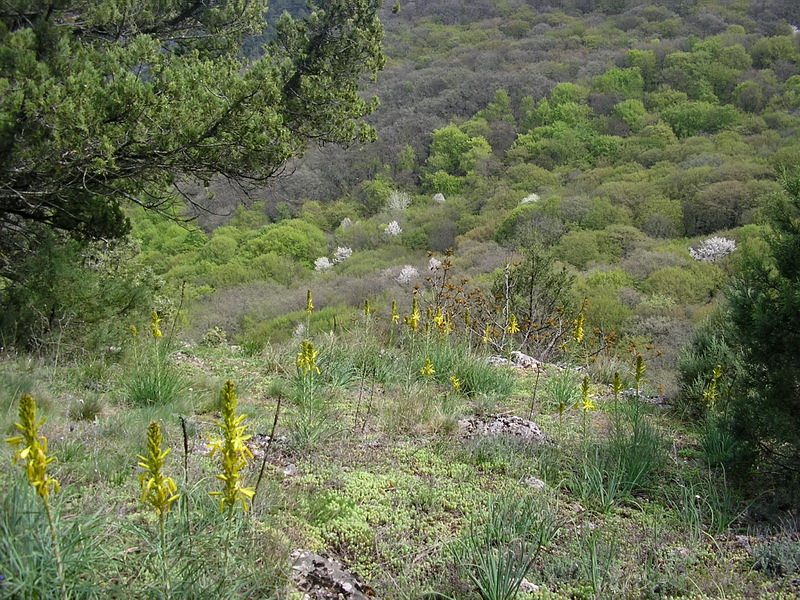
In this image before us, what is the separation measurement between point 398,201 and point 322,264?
9582mm

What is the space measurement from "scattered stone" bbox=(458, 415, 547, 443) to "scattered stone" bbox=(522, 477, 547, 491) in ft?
1.88

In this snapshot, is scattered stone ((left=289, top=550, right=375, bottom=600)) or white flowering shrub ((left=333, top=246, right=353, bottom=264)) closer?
scattered stone ((left=289, top=550, right=375, bottom=600))

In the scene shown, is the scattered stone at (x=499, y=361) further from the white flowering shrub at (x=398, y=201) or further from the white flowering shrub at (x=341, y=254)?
the white flowering shrub at (x=398, y=201)

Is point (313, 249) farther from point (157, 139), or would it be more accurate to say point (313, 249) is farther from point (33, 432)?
point (33, 432)

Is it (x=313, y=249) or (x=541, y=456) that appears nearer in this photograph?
(x=541, y=456)

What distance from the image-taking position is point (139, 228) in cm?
3712

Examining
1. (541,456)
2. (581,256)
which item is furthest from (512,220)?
(541,456)

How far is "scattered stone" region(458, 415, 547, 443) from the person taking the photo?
406 centimetres

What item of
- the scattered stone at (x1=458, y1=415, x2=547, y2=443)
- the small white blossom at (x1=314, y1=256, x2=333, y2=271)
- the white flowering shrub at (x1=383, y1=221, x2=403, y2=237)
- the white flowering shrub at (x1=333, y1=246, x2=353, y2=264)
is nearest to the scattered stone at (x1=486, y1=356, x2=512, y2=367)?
the scattered stone at (x1=458, y1=415, x2=547, y2=443)

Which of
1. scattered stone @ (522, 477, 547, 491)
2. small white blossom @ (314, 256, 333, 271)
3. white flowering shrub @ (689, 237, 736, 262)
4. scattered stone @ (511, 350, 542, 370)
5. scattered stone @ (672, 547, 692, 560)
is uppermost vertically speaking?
scattered stone @ (672, 547, 692, 560)

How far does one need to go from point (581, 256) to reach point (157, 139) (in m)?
22.5

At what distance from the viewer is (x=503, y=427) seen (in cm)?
417

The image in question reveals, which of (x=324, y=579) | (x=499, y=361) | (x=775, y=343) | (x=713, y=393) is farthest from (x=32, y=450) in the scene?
(x=499, y=361)

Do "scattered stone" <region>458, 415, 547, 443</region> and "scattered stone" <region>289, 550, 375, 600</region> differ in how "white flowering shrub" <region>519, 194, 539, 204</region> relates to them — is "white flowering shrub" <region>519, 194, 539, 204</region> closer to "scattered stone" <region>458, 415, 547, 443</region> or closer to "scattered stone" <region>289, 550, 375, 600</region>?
"scattered stone" <region>458, 415, 547, 443</region>
